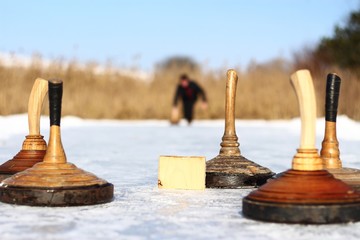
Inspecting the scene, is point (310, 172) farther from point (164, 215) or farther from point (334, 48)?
point (334, 48)

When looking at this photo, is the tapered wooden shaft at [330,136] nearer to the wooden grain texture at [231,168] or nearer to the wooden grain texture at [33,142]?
the wooden grain texture at [231,168]

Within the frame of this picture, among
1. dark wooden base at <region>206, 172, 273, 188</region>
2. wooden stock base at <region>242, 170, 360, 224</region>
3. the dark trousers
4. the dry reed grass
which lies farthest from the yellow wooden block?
the dark trousers

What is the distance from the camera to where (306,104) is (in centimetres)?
185

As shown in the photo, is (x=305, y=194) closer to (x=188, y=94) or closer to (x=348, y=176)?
(x=348, y=176)

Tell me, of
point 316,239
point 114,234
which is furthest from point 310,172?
point 114,234

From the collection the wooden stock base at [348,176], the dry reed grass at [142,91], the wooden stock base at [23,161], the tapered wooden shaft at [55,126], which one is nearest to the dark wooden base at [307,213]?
the wooden stock base at [348,176]

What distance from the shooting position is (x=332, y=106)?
7.01 ft

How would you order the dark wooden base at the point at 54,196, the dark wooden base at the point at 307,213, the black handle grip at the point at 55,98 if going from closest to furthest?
the dark wooden base at the point at 307,213 → the dark wooden base at the point at 54,196 → the black handle grip at the point at 55,98

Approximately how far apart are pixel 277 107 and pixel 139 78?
452 centimetres

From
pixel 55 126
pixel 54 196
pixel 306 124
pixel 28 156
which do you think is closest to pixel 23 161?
pixel 28 156

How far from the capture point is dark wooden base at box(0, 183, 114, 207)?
1.99m

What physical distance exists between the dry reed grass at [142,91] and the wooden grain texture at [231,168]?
843cm

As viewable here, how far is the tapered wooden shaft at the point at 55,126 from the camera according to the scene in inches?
82.2

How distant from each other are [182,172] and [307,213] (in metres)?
0.90
